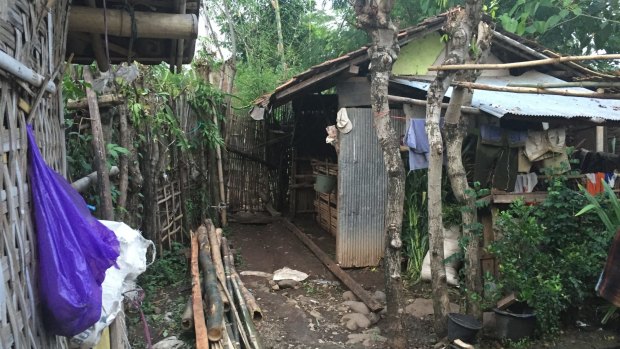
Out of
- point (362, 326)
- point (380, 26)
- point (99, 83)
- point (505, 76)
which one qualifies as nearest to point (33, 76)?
point (99, 83)

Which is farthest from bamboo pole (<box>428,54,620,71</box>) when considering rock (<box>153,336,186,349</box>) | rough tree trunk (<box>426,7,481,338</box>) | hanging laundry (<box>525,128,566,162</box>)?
rock (<box>153,336,186,349</box>)

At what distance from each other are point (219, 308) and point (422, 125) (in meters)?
3.81

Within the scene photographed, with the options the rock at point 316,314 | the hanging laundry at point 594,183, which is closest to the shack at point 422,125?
the hanging laundry at point 594,183

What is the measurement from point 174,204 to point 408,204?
384 cm

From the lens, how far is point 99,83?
448 cm

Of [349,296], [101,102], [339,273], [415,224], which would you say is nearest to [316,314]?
[349,296]

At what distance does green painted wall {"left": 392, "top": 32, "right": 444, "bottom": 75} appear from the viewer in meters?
8.45

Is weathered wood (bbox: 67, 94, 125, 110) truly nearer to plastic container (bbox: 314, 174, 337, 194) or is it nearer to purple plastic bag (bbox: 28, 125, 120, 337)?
purple plastic bag (bbox: 28, 125, 120, 337)

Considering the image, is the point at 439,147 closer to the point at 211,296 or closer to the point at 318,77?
the point at 211,296

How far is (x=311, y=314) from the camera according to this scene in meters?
6.05

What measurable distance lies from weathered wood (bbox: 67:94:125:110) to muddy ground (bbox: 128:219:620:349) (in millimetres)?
2310

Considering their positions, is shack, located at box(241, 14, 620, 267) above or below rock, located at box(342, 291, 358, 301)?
above

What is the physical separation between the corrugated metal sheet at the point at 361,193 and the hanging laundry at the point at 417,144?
0.88 metres

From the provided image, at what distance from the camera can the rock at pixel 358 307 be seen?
19.7 ft
